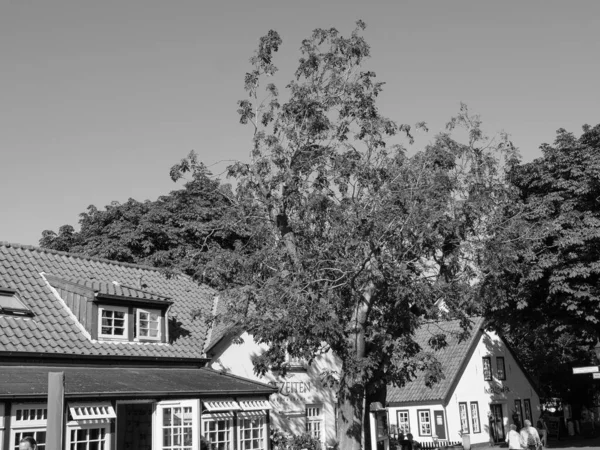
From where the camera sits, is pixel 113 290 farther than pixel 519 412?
No

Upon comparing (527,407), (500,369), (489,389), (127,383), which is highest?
(500,369)

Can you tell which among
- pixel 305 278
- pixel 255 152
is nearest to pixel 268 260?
pixel 305 278

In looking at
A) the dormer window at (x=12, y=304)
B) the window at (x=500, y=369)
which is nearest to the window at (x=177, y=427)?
the dormer window at (x=12, y=304)

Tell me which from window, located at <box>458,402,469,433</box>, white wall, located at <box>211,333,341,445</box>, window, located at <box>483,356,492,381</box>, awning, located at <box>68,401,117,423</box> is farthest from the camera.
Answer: window, located at <box>483,356,492,381</box>

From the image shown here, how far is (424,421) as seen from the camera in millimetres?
36594

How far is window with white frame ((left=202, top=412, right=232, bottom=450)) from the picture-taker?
2166 centimetres

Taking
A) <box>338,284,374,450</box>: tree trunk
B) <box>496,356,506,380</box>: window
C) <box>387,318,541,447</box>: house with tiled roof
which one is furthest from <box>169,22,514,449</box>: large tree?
<box>496,356,506,380</box>: window

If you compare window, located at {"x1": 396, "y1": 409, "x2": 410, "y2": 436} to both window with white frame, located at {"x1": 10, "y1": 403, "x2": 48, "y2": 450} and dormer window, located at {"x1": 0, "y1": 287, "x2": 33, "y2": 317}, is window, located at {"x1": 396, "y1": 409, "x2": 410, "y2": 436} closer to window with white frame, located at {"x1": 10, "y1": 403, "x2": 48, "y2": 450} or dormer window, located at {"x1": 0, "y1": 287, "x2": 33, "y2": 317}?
dormer window, located at {"x1": 0, "y1": 287, "x2": 33, "y2": 317}

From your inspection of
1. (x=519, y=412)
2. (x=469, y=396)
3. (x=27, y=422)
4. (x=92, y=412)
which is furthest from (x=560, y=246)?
(x=27, y=422)

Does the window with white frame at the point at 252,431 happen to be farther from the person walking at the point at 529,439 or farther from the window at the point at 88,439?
the person walking at the point at 529,439

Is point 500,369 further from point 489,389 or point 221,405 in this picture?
point 221,405

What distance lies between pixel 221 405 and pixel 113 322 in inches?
177

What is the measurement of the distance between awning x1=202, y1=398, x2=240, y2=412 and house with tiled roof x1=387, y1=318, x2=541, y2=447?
14925mm

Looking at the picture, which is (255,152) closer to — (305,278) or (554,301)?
(305,278)
